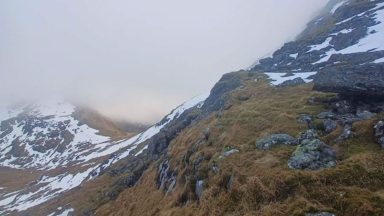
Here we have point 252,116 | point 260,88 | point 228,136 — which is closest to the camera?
point 228,136

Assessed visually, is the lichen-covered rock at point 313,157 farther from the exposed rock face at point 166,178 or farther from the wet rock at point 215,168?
the exposed rock face at point 166,178

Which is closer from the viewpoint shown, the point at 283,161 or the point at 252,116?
the point at 283,161

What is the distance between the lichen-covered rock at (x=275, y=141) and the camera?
95.8 feet

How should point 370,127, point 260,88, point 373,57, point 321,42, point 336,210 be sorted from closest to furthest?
point 336,210, point 370,127, point 373,57, point 260,88, point 321,42

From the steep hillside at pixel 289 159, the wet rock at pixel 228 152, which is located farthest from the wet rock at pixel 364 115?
the wet rock at pixel 228 152

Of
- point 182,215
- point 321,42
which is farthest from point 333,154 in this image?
point 321,42

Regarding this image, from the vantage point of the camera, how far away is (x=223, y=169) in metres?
28.3

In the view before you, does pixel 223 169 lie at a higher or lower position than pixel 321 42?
lower

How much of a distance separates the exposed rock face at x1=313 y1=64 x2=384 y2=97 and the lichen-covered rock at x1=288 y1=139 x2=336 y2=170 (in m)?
8.55

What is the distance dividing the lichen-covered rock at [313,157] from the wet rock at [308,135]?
236cm

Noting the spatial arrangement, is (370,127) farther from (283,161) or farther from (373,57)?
(373,57)

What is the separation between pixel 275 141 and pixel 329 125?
4.47 metres

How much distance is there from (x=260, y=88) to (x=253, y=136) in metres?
26.8

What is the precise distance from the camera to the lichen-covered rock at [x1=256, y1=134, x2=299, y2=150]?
29203mm
